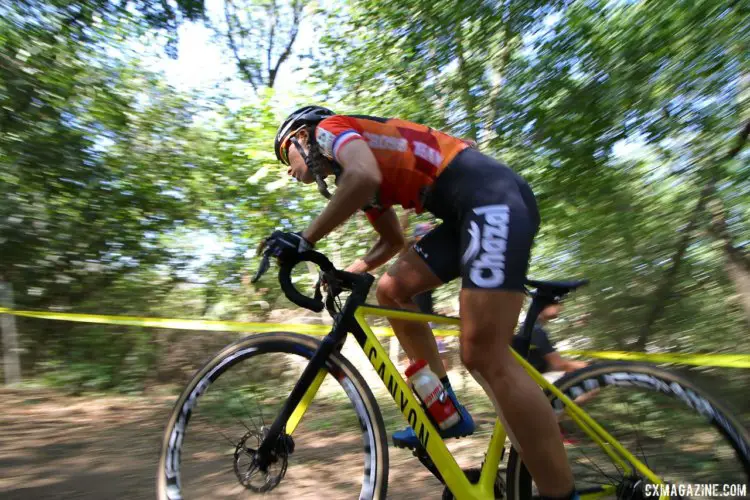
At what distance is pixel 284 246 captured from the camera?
1776mm

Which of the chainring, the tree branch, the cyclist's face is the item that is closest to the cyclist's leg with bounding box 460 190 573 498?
the chainring

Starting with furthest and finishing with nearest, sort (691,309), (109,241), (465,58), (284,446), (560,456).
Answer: (109,241) → (465,58) → (691,309) → (284,446) → (560,456)

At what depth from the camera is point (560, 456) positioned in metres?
1.72

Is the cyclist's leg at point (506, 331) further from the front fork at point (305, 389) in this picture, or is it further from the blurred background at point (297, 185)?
the blurred background at point (297, 185)

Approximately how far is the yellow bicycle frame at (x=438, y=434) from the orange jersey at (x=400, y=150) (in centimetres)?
51

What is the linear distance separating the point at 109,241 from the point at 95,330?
1095 mm

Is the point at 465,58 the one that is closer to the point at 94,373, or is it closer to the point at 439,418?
the point at 439,418

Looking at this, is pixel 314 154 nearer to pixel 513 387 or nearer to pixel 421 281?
pixel 421 281

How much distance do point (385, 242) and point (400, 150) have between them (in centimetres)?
59

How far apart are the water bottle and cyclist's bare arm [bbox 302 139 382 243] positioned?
2.26ft

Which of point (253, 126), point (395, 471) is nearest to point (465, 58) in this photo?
point (253, 126)

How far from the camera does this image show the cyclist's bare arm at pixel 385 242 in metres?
2.38

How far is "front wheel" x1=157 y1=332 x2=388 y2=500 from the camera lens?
6.26ft

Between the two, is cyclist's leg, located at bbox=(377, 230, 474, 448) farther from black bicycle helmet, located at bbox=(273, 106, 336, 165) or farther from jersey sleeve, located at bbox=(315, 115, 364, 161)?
black bicycle helmet, located at bbox=(273, 106, 336, 165)
